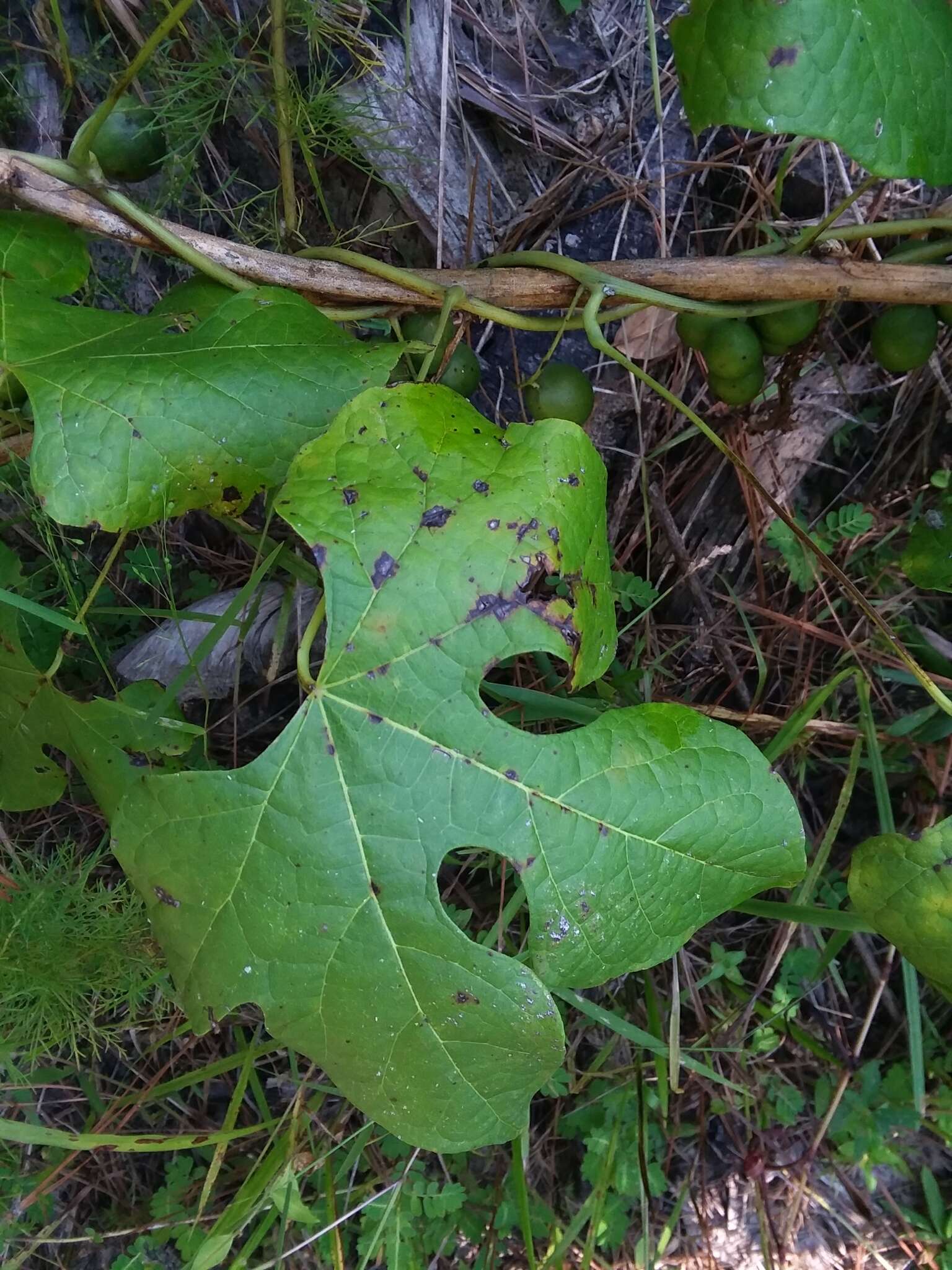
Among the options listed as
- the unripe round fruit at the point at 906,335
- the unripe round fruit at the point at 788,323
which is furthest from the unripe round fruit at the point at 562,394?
the unripe round fruit at the point at 906,335

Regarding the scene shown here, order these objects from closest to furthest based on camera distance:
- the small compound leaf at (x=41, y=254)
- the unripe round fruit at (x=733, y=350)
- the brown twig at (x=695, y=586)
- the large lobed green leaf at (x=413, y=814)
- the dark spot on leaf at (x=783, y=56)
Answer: the dark spot on leaf at (x=783, y=56)
the large lobed green leaf at (x=413, y=814)
the small compound leaf at (x=41, y=254)
the unripe round fruit at (x=733, y=350)
the brown twig at (x=695, y=586)

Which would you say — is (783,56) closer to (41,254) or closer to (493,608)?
(493,608)

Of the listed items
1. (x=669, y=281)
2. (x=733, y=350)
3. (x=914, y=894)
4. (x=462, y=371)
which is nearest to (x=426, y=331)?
(x=462, y=371)

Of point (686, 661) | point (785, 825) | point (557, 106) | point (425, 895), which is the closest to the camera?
point (425, 895)

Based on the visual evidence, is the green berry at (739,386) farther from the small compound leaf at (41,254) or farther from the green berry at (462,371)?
the small compound leaf at (41,254)

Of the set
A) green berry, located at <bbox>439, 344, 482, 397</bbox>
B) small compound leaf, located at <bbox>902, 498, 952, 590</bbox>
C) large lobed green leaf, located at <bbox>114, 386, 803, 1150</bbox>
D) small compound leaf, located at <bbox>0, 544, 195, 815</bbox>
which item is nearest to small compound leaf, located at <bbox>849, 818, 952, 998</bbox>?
large lobed green leaf, located at <bbox>114, 386, 803, 1150</bbox>

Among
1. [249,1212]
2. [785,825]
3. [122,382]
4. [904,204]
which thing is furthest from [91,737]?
[904,204]

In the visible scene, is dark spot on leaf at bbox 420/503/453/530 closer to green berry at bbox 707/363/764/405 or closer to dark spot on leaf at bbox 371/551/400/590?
dark spot on leaf at bbox 371/551/400/590

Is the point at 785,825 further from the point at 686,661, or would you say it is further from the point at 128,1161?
the point at 128,1161
